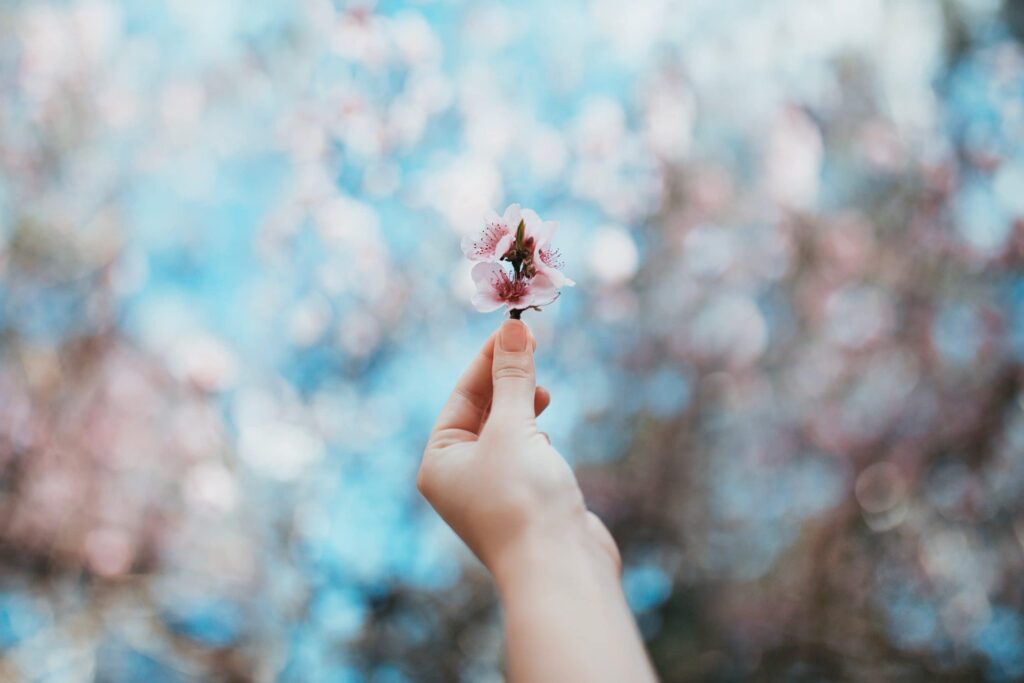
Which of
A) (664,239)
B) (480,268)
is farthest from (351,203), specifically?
(480,268)

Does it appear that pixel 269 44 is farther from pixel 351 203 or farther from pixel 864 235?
pixel 864 235

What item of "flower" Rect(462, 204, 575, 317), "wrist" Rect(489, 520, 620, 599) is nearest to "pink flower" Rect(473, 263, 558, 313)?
"flower" Rect(462, 204, 575, 317)

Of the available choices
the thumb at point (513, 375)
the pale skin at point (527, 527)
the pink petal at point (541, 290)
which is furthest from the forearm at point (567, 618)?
the pink petal at point (541, 290)

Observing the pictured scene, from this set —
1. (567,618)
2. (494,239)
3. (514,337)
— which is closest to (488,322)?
(494,239)

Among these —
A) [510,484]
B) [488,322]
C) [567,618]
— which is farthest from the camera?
[488,322]

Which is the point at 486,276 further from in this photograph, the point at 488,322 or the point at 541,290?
the point at 488,322

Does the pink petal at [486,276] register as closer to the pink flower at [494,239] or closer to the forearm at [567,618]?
the pink flower at [494,239]
